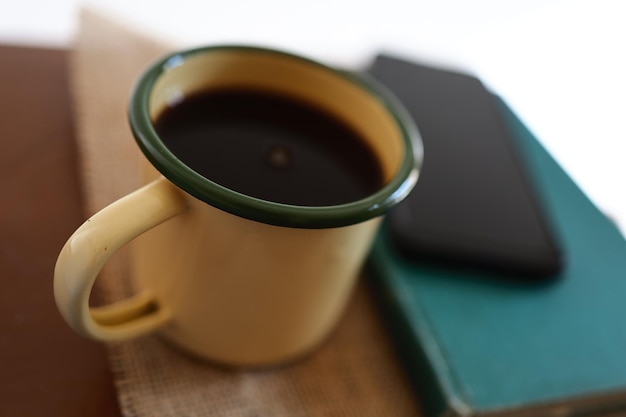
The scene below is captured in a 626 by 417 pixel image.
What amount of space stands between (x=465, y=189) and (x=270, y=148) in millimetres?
142

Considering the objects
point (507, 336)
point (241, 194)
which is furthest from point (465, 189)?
point (241, 194)

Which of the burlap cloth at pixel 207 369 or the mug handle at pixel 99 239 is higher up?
the mug handle at pixel 99 239

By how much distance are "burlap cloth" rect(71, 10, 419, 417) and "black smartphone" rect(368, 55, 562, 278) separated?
0.06 meters

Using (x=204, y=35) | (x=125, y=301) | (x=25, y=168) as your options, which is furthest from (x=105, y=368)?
(x=204, y=35)

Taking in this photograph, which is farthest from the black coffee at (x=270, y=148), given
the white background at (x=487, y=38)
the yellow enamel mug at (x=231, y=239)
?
the white background at (x=487, y=38)

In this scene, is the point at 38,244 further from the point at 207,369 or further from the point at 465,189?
the point at 465,189

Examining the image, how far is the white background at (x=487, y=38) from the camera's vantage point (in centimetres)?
41

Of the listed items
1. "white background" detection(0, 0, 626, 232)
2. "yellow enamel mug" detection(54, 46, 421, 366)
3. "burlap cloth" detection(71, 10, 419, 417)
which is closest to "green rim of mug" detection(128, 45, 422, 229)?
"yellow enamel mug" detection(54, 46, 421, 366)

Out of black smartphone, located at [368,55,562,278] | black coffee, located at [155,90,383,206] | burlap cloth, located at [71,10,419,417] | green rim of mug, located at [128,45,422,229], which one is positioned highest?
green rim of mug, located at [128,45,422,229]

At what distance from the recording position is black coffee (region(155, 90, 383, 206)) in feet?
0.87

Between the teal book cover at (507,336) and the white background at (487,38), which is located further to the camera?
the white background at (487,38)

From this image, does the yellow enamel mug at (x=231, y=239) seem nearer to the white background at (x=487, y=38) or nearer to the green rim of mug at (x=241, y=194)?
the green rim of mug at (x=241, y=194)

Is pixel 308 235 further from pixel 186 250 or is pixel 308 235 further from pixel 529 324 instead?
pixel 529 324

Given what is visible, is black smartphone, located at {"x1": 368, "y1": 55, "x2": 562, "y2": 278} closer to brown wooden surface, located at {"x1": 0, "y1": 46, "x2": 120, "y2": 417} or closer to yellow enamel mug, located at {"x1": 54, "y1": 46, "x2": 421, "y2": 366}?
yellow enamel mug, located at {"x1": 54, "y1": 46, "x2": 421, "y2": 366}
